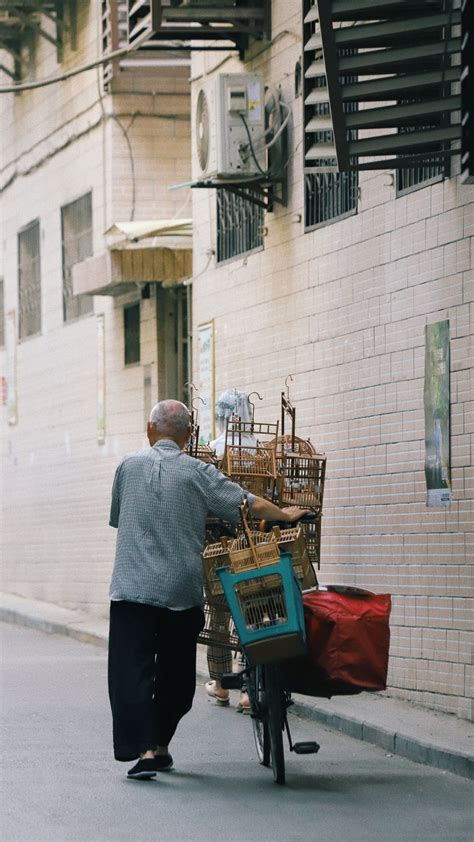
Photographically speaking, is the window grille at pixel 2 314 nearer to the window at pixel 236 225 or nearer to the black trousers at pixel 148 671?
the window at pixel 236 225

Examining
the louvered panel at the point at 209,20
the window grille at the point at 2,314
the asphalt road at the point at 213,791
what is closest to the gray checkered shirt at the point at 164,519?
the asphalt road at the point at 213,791

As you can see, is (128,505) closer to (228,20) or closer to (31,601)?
(228,20)

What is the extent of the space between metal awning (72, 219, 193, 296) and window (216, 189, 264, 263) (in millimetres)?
1352

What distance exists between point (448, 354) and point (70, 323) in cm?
1184

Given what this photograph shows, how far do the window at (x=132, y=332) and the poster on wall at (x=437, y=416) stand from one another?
8846mm

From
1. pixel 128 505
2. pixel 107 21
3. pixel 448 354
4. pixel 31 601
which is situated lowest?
pixel 31 601

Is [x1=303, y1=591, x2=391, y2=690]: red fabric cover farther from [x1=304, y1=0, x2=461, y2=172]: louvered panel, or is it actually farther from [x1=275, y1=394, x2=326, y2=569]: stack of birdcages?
[x1=304, y1=0, x2=461, y2=172]: louvered panel

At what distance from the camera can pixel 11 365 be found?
25719mm

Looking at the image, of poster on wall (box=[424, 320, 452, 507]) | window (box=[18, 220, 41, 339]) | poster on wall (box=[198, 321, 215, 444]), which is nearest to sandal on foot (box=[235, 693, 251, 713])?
poster on wall (box=[424, 320, 452, 507])

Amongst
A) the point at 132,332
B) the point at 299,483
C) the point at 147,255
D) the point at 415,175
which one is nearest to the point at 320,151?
the point at 415,175

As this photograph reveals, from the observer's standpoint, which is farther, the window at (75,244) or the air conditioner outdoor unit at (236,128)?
the window at (75,244)

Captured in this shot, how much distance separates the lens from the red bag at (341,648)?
8625 millimetres

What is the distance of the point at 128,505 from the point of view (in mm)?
9047

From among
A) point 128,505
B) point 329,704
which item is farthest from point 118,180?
point 128,505
